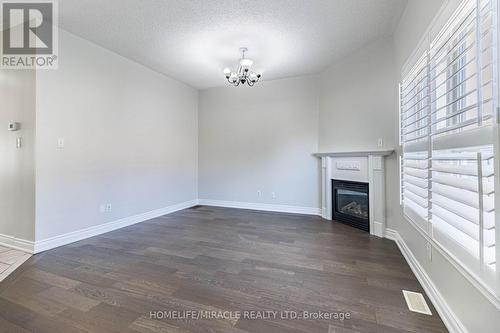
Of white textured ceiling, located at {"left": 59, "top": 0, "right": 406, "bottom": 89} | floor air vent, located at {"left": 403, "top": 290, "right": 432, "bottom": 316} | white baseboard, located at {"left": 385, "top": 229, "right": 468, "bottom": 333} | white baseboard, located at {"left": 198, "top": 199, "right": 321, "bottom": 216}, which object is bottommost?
floor air vent, located at {"left": 403, "top": 290, "right": 432, "bottom": 316}

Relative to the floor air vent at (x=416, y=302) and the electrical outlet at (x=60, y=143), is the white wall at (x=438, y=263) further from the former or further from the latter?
the electrical outlet at (x=60, y=143)

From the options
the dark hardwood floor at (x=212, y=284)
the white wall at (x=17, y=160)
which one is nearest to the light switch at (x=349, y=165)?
the dark hardwood floor at (x=212, y=284)

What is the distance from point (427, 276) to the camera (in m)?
1.95

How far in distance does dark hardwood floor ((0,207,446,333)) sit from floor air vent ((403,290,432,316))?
5 cm

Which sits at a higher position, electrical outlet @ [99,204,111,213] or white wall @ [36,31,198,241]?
white wall @ [36,31,198,241]

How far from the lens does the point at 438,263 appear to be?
1.76m

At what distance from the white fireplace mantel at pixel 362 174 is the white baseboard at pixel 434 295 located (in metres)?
0.65

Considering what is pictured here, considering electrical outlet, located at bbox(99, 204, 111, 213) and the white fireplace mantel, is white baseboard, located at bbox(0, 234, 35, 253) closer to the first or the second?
electrical outlet, located at bbox(99, 204, 111, 213)

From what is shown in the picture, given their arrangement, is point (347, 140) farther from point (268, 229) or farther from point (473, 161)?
point (473, 161)

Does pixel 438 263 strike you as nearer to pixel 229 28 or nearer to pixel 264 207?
pixel 229 28

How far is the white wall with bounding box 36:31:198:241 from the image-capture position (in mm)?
2934

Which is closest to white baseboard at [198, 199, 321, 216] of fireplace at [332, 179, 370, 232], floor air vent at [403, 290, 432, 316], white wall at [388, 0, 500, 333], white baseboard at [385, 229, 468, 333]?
fireplace at [332, 179, 370, 232]

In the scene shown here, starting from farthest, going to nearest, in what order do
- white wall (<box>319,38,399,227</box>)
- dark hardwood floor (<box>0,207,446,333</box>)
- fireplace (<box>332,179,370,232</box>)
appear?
fireplace (<box>332,179,370,232</box>)
white wall (<box>319,38,399,227</box>)
dark hardwood floor (<box>0,207,446,333</box>)

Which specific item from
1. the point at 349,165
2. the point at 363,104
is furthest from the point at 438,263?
the point at 363,104
